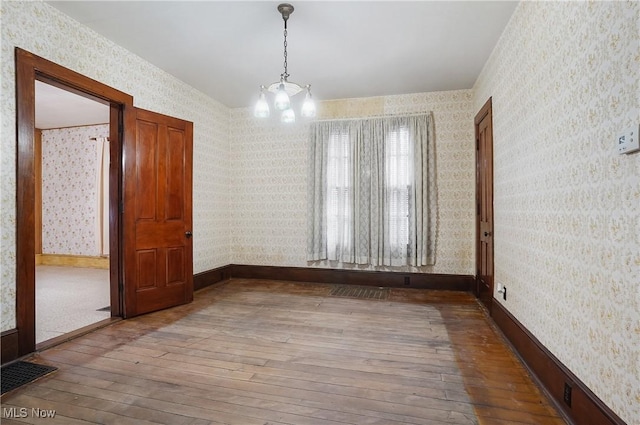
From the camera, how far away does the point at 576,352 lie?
5.89 feet

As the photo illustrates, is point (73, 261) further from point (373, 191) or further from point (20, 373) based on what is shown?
point (373, 191)

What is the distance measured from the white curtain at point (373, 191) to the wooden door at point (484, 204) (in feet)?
2.09

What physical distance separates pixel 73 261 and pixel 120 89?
502 centimetres

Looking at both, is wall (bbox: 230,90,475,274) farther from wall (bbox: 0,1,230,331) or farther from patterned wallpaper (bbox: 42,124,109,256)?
patterned wallpaper (bbox: 42,124,109,256)

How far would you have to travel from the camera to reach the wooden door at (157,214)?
11.5 ft

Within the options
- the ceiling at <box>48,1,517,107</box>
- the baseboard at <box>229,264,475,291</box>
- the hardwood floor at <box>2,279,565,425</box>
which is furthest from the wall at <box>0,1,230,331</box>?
the hardwood floor at <box>2,279,565,425</box>

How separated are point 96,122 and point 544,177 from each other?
769 cm

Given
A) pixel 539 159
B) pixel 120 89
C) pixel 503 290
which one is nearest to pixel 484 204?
pixel 503 290

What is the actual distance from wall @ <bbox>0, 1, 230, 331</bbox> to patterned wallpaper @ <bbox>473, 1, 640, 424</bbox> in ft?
13.0

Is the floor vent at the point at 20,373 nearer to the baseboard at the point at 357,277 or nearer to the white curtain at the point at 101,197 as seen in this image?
the baseboard at the point at 357,277

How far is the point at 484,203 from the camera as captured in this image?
13.2ft

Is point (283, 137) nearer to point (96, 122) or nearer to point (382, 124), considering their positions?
point (382, 124)

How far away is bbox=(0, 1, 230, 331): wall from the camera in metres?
2.48

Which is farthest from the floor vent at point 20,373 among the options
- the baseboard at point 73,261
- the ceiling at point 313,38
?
the baseboard at point 73,261
